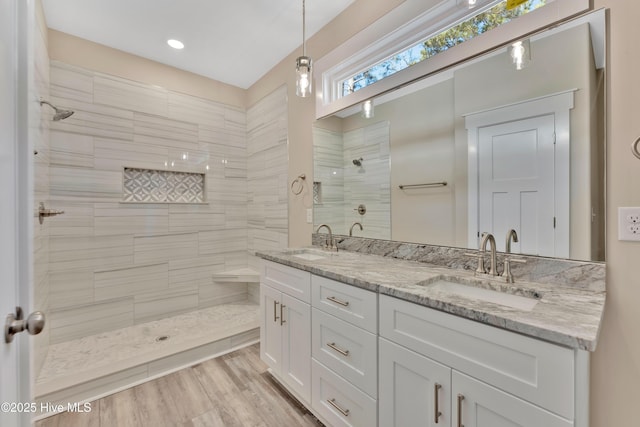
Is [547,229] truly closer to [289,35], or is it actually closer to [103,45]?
[289,35]

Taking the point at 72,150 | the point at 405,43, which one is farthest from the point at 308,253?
the point at 72,150

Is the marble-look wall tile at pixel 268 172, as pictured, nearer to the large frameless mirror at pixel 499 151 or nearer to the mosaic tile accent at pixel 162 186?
the mosaic tile accent at pixel 162 186

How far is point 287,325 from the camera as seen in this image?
176 cm

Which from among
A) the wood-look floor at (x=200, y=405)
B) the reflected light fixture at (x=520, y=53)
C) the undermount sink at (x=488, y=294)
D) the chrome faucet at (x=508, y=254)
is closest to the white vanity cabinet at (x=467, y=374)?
the undermount sink at (x=488, y=294)

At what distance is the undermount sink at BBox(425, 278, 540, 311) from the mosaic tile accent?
273 cm

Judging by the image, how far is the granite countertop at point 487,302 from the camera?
0.74 meters

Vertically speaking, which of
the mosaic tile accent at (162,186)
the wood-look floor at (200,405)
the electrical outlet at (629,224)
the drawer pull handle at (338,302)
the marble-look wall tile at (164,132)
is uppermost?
the marble-look wall tile at (164,132)

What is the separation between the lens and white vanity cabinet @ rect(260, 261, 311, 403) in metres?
1.60

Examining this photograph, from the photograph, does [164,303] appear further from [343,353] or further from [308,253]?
[343,353]

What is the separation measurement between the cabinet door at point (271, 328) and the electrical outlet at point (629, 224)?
1673 millimetres

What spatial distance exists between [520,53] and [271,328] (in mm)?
2113

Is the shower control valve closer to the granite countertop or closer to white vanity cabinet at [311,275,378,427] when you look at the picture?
the granite countertop

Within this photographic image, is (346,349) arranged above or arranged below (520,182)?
below

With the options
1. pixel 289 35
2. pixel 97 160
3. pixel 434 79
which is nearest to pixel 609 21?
pixel 434 79
